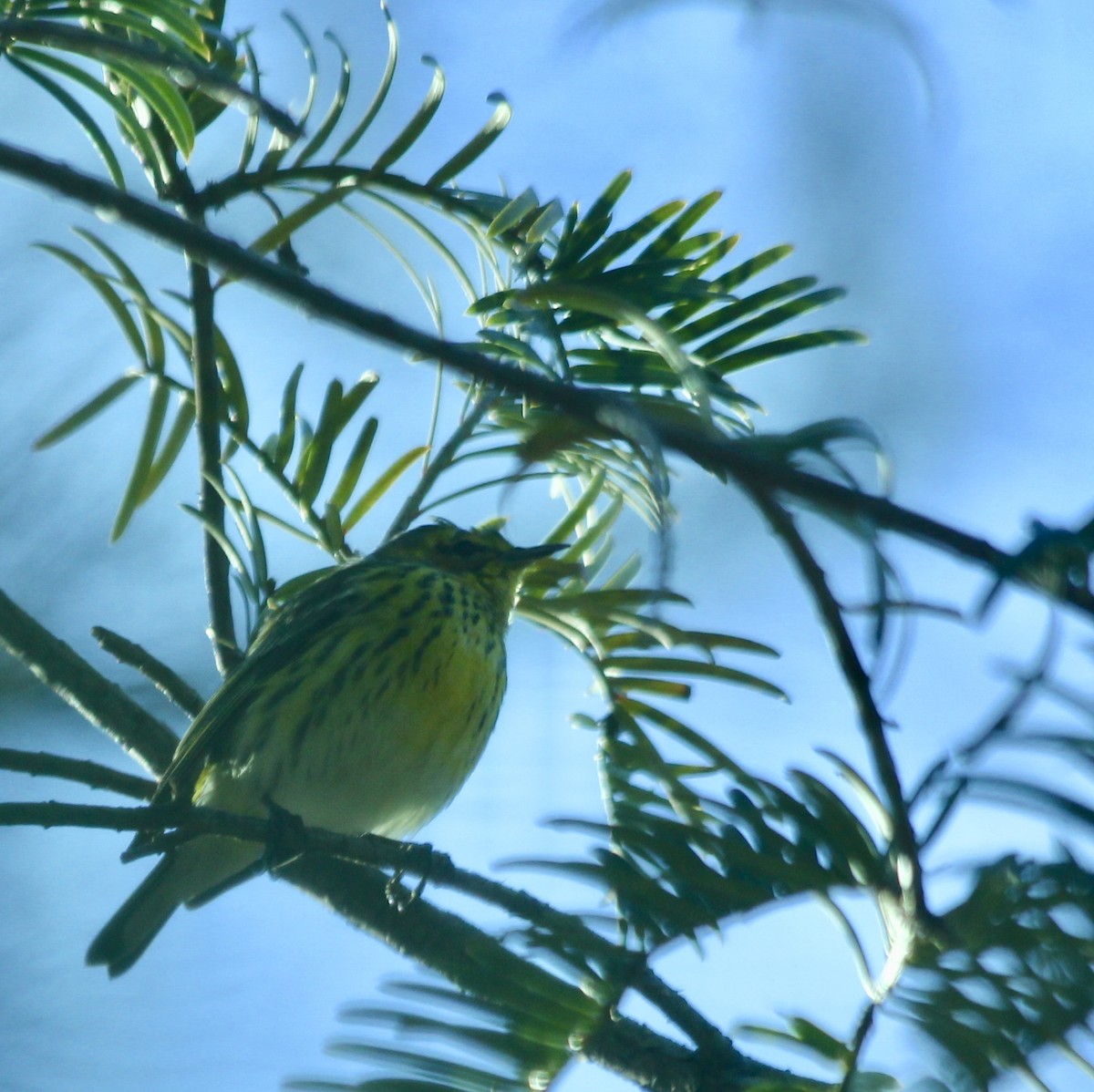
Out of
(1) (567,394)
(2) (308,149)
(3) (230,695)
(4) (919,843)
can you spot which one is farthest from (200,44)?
(4) (919,843)

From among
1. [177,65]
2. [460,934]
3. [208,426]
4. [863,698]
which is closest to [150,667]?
[208,426]


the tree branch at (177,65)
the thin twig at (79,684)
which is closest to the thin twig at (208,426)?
the thin twig at (79,684)

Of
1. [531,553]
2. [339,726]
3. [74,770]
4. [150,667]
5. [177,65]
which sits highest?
[531,553]

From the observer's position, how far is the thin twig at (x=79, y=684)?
280 cm

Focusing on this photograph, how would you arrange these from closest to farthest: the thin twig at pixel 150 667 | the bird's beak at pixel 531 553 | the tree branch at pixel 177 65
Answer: the tree branch at pixel 177 65, the thin twig at pixel 150 667, the bird's beak at pixel 531 553

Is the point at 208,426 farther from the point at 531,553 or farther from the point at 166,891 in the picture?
the point at 166,891

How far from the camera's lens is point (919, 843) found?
2.82 feet

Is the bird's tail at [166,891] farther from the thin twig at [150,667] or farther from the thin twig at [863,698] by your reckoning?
the thin twig at [863,698]

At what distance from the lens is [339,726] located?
3676 mm

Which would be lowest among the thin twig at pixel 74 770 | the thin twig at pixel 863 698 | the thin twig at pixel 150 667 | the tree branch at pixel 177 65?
the thin twig at pixel 74 770

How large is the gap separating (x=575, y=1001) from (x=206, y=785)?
3.00 m

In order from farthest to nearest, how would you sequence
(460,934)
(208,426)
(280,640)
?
1. (280,640)
2. (208,426)
3. (460,934)

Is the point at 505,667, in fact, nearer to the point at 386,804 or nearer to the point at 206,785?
the point at 386,804

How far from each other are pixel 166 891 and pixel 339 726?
0.60 meters
